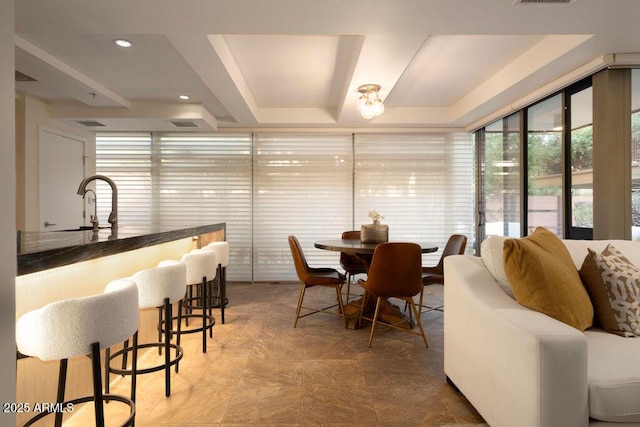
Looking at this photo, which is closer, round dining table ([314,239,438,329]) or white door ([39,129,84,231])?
round dining table ([314,239,438,329])

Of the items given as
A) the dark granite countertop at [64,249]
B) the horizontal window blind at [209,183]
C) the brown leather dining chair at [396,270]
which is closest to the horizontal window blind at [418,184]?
the horizontal window blind at [209,183]

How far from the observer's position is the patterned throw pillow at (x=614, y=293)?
1.77m

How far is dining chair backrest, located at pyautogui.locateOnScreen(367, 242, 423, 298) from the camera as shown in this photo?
2.82 meters

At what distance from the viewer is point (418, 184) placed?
5.78 m

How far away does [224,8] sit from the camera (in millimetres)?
2227

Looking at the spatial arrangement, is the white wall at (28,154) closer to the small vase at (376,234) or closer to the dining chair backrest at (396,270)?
the small vase at (376,234)

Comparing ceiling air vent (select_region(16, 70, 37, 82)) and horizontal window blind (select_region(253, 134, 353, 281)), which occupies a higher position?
ceiling air vent (select_region(16, 70, 37, 82))

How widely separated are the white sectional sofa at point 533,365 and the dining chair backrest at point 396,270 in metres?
0.78

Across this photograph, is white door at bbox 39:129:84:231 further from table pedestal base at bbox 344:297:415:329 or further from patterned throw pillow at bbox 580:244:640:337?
patterned throw pillow at bbox 580:244:640:337

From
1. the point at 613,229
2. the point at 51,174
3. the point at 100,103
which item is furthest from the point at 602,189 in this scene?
the point at 51,174

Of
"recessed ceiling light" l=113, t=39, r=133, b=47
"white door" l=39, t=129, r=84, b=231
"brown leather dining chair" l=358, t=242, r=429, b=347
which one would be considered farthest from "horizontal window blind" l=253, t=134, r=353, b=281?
"brown leather dining chair" l=358, t=242, r=429, b=347

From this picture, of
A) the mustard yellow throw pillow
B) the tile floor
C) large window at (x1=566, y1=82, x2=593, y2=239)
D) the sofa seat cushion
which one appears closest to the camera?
the sofa seat cushion

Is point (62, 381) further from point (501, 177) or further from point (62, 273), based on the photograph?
point (501, 177)

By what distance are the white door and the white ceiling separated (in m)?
0.41
